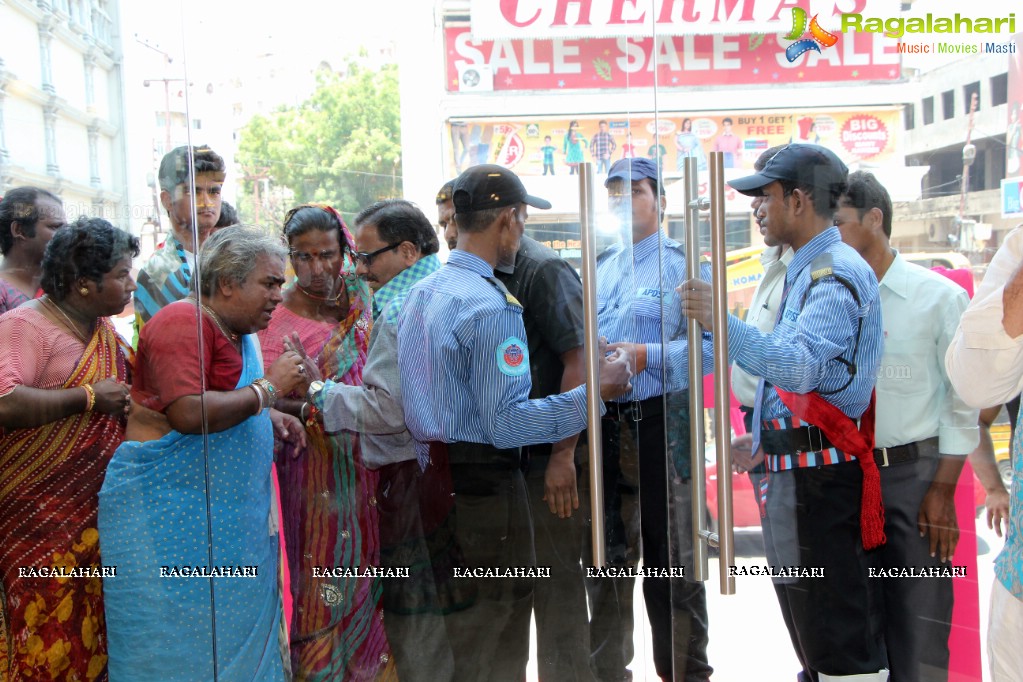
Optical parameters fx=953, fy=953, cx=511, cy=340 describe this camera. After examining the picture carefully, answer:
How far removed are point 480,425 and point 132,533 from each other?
83 cm

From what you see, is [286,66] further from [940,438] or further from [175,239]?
[940,438]

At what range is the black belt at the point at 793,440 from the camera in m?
2.18

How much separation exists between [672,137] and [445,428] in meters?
0.83

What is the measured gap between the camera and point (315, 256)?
218 cm

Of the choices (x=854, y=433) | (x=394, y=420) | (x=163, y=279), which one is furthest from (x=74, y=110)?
(x=854, y=433)

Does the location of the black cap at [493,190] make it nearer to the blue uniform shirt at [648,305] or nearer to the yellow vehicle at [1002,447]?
the blue uniform shirt at [648,305]

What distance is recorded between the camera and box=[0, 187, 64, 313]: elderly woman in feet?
7.11

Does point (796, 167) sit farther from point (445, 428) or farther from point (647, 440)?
point (445, 428)

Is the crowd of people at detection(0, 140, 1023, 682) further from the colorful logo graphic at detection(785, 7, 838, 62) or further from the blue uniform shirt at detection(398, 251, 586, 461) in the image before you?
the colorful logo graphic at detection(785, 7, 838, 62)

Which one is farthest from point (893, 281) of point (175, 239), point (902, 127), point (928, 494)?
point (175, 239)

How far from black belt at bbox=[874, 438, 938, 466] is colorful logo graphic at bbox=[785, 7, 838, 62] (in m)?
0.91

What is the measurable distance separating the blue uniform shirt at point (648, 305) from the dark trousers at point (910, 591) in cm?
53

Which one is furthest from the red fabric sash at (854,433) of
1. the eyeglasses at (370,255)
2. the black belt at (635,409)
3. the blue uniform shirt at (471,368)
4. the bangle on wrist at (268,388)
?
the bangle on wrist at (268,388)

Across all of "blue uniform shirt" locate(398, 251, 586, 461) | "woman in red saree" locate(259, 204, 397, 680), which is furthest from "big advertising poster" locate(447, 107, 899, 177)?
"woman in red saree" locate(259, 204, 397, 680)
